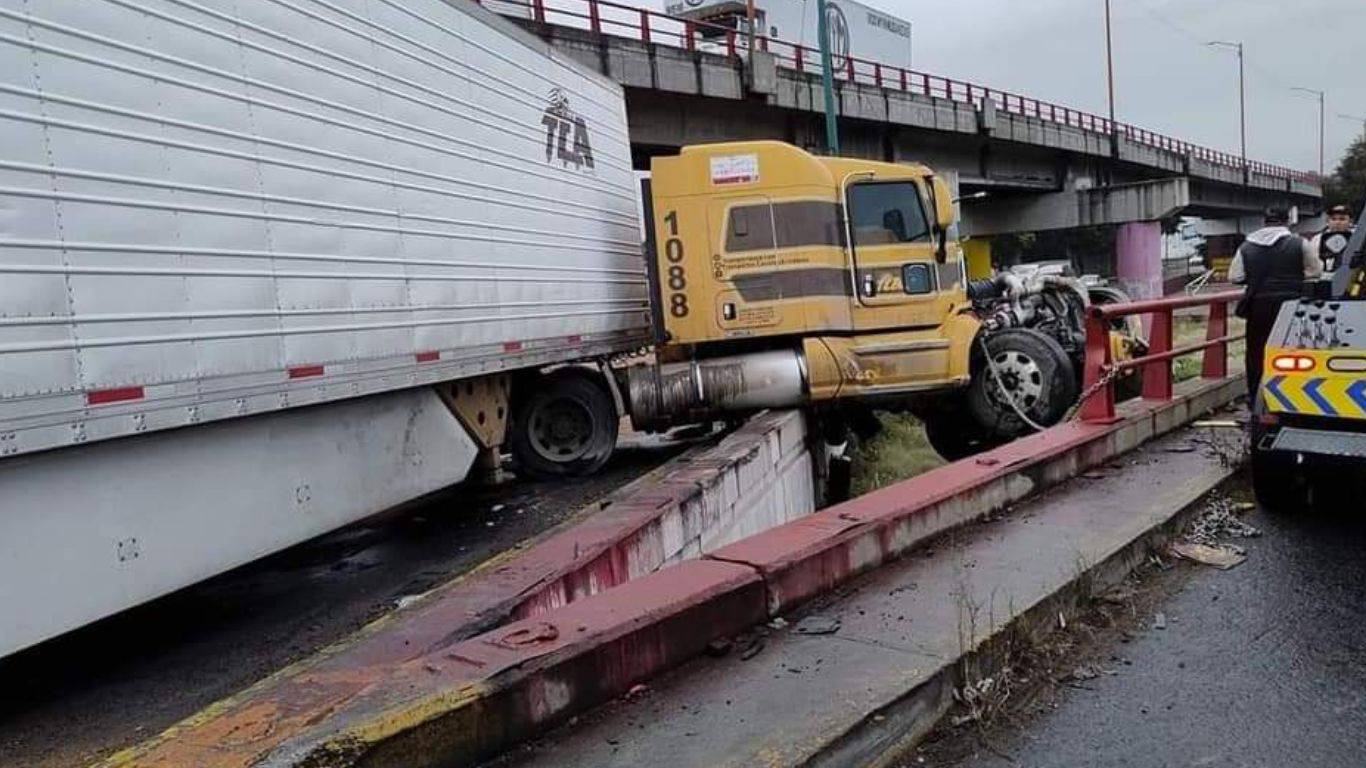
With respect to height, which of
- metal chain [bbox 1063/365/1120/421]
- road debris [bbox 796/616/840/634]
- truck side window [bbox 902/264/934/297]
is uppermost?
truck side window [bbox 902/264/934/297]

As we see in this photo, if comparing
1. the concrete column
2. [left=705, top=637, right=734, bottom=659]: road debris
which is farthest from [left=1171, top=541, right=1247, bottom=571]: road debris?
the concrete column

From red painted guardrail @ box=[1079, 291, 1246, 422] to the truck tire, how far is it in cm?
123

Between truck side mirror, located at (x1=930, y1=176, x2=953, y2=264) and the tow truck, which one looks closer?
the tow truck

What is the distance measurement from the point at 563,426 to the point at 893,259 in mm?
3691

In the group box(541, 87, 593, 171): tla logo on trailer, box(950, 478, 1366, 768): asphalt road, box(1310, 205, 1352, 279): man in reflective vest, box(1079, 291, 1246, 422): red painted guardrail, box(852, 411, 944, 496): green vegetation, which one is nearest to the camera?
box(950, 478, 1366, 768): asphalt road

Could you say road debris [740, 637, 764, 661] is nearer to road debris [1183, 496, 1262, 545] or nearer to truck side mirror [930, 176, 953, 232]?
road debris [1183, 496, 1262, 545]

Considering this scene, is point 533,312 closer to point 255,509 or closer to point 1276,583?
point 255,509

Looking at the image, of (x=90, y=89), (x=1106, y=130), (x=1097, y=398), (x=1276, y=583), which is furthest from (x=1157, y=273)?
(x=90, y=89)

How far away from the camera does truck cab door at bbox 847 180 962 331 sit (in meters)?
9.35

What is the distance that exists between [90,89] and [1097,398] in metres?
6.83

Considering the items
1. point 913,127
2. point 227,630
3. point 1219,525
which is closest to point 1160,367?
point 1219,525

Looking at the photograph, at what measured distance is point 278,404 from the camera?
5004mm

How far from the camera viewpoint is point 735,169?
29.7 feet

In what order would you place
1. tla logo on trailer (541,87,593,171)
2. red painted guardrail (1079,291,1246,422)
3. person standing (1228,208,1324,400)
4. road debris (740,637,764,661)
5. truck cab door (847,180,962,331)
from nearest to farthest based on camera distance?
road debris (740,637,764,661) → red painted guardrail (1079,291,1246,422) → person standing (1228,208,1324,400) → tla logo on trailer (541,87,593,171) → truck cab door (847,180,962,331)
